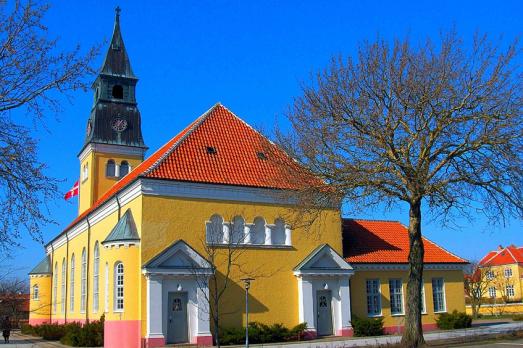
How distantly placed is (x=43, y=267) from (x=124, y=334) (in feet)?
89.3

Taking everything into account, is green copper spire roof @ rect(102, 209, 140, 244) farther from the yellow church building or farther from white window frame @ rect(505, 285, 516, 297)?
white window frame @ rect(505, 285, 516, 297)

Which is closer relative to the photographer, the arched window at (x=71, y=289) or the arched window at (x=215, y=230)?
the arched window at (x=215, y=230)

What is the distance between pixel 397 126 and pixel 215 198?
10.8 meters

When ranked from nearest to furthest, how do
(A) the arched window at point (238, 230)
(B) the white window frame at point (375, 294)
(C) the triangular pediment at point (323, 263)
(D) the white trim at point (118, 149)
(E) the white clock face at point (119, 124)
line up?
(A) the arched window at point (238, 230) < (C) the triangular pediment at point (323, 263) < (B) the white window frame at point (375, 294) < (D) the white trim at point (118, 149) < (E) the white clock face at point (119, 124)

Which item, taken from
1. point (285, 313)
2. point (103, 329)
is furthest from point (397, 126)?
point (103, 329)

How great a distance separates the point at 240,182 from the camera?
2927 centimetres

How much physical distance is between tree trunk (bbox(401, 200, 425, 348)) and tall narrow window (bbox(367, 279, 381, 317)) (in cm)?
1167

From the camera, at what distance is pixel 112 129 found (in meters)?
44.1

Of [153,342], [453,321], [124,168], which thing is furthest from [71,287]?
[453,321]

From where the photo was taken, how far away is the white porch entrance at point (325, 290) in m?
29.7

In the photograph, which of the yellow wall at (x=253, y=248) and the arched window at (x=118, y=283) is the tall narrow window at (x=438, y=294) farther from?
the arched window at (x=118, y=283)

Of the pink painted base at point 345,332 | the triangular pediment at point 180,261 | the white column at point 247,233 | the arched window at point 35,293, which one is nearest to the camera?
the triangular pediment at point 180,261

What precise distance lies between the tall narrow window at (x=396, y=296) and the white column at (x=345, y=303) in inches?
142

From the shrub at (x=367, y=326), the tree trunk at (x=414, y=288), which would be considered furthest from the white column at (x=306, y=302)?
the tree trunk at (x=414, y=288)
